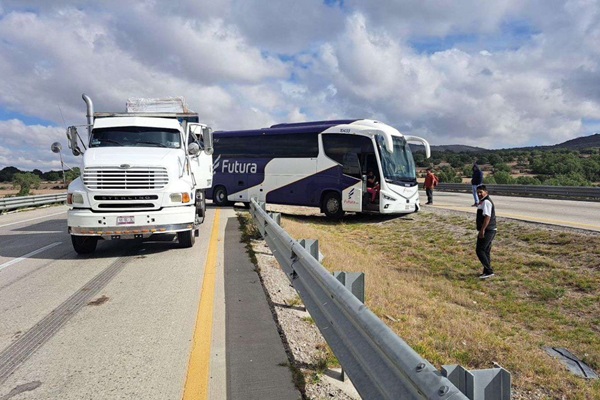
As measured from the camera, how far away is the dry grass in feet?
16.7

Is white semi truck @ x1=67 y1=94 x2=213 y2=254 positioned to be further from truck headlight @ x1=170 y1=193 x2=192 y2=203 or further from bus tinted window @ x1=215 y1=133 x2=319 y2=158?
bus tinted window @ x1=215 y1=133 x2=319 y2=158

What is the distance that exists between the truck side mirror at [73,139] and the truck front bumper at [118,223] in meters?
2.00

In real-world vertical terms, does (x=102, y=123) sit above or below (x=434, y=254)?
above

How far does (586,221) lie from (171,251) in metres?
12.7

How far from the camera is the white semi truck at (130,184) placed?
26.8ft

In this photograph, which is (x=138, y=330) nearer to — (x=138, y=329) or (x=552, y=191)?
(x=138, y=329)

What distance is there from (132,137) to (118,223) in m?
2.43

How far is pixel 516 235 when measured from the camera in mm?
12266

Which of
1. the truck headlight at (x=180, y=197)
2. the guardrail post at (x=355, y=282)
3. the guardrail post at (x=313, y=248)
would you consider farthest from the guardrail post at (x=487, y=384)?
the truck headlight at (x=180, y=197)

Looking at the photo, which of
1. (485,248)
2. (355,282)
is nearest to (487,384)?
(355,282)

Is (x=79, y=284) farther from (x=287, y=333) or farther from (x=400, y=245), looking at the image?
(x=400, y=245)

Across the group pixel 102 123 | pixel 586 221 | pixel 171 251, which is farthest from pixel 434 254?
pixel 102 123

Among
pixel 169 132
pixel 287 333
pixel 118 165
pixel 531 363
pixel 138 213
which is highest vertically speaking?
pixel 169 132

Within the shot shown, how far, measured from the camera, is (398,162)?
680 inches
